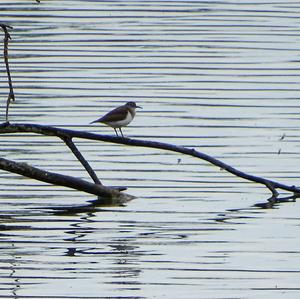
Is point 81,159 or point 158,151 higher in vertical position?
point 158,151

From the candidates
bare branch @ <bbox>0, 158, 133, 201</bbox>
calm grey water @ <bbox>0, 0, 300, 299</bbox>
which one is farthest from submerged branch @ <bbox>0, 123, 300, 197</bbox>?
calm grey water @ <bbox>0, 0, 300, 299</bbox>

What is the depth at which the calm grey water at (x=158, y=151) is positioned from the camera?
1088 cm

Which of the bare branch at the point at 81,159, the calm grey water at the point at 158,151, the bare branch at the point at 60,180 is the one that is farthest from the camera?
the bare branch at the point at 81,159

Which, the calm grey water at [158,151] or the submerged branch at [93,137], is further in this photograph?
the submerged branch at [93,137]

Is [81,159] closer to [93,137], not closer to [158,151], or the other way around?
[93,137]

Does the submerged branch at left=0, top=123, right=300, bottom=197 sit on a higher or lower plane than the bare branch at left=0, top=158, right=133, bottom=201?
higher

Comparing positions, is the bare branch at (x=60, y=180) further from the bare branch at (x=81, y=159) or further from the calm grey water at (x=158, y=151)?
the calm grey water at (x=158, y=151)

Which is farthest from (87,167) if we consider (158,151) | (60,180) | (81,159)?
(158,151)

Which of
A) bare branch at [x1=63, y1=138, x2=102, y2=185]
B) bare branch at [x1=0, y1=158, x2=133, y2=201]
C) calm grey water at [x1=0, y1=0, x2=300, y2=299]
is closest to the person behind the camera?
calm grey water at [x1=0, y1=0, x2=300, y2=299]

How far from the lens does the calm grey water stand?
10883 mm

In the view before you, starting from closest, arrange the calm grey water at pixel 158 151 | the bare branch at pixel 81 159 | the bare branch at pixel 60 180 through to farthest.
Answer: the calm grey water at pixel 158 151 → the bare branch at pixel 60 180 → the bare branch at pixel 81 159

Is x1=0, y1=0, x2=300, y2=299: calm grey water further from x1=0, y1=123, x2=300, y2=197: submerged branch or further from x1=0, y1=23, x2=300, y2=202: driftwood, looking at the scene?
x1=0, y1=123, x2=300, y2=197: submerged branch

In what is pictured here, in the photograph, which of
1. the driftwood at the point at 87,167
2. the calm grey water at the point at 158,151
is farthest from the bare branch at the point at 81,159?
the calm grey water at the point at 158,151

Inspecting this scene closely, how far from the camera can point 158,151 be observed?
1593cm
